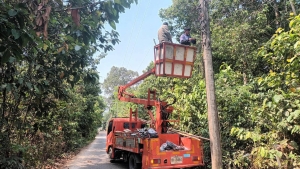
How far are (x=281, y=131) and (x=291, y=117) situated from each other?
3.35ft

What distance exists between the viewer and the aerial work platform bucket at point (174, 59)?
6859 mm

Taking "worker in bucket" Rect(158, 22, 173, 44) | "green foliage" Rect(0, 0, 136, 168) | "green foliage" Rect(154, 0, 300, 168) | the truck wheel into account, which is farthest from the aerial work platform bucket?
the truck wheel

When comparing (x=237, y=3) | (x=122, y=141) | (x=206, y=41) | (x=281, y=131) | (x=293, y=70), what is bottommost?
(x=122, y=141)

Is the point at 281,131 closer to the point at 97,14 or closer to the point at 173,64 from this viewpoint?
the point at 173,64

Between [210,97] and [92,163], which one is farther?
[92,163]

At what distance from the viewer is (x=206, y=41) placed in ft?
18.4

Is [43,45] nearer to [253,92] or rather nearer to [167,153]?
[167,153]

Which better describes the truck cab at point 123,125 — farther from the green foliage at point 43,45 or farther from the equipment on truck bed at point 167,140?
the green foliage at point 43,45

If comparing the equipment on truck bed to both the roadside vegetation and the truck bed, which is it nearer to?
the truck bed

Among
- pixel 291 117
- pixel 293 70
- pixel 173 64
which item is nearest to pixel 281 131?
pixel 291 117

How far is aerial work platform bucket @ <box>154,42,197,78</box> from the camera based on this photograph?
6.86m

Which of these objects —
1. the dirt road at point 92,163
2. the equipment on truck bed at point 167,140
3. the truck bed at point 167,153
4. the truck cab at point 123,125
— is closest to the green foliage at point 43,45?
the equipment on truck bed at point 167,140

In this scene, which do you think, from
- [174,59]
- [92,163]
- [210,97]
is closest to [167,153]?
[210,97]

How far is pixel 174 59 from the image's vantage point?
6.96 metres
